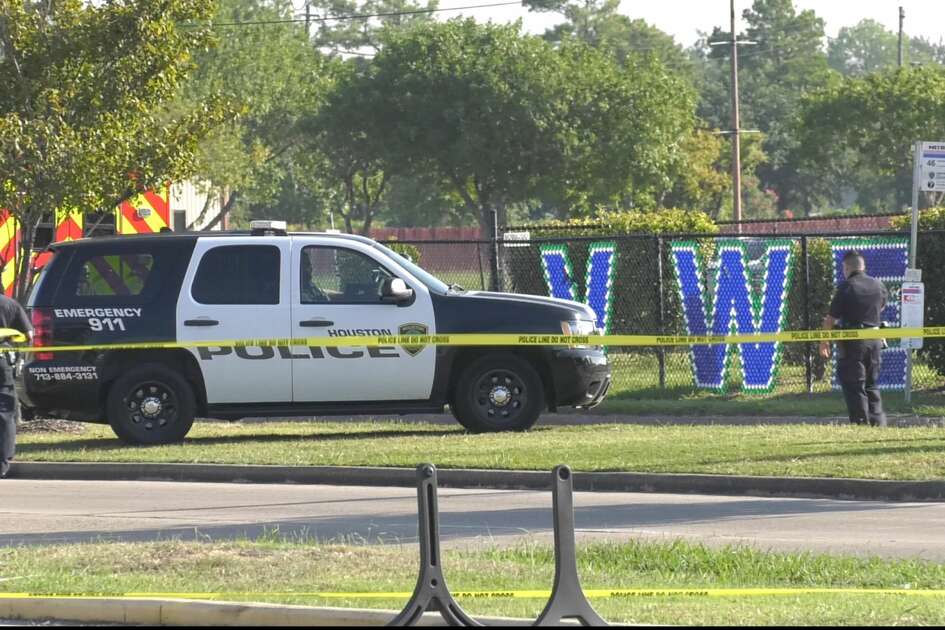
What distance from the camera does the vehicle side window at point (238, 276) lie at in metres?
16.1

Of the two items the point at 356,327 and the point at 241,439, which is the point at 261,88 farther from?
the point at 356,327

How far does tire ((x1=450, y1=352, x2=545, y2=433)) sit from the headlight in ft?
1.71

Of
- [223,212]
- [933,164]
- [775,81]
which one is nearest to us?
[933,164]

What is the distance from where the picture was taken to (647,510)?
12133 millimetres

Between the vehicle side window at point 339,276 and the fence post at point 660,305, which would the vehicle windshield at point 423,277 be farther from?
the fence post at point 660,305

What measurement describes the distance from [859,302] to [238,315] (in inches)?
248

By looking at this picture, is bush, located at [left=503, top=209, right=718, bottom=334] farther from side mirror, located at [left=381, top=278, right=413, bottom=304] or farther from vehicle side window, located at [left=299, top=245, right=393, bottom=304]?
side mirror, located at [left=381, top=278, right=413, bottom=304]

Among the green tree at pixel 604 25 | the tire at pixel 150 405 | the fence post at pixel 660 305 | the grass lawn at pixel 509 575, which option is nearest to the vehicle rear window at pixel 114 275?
the tire at pixel 150 405

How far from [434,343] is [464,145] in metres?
35.4

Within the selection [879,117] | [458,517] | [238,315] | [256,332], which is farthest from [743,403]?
[879,117]

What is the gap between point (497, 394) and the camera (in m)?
16.4

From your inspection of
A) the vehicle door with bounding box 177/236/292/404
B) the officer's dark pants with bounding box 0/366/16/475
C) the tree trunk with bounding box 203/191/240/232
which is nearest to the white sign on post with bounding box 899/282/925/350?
the vehicle door with bounding box 177/236/292/404

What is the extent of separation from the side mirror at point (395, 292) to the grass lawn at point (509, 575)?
6.05 m

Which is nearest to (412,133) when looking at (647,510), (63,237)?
(63,237)
